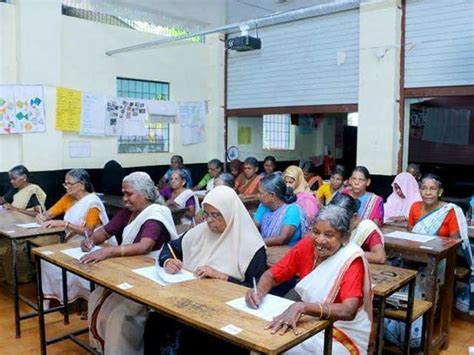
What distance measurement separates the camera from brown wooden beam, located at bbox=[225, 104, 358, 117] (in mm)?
→ 5527

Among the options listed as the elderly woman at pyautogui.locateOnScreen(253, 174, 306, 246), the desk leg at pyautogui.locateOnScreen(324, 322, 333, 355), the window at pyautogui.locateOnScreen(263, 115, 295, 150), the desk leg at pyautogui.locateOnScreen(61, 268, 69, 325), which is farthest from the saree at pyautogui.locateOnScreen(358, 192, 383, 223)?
the window at pyautogui.locateOnScreen(263, 115, 295, 150)

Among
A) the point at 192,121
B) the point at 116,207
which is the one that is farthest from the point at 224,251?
the point at 192,121

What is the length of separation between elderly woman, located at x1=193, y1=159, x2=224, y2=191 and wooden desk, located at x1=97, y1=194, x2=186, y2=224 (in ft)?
4.24

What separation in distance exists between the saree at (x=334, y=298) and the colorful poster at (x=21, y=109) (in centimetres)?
427

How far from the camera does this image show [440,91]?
4703 mm

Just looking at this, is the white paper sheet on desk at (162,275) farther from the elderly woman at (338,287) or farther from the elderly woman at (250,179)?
the elderly woman at (250,179)

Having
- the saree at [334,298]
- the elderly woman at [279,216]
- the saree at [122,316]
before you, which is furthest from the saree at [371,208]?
the saree at [334,298]

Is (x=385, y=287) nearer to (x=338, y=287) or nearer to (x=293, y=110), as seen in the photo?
(x=338, y=287)

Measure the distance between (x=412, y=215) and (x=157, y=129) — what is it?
4062mm

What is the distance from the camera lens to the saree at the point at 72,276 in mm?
3428

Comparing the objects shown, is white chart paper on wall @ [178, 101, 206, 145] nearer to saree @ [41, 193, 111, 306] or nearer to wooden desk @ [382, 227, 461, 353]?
saree @ [41, 193, 111, 306]

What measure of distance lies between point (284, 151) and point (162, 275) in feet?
19.5

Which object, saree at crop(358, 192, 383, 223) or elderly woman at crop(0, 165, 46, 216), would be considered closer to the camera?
saree at crop(358, 192, 383, 223)

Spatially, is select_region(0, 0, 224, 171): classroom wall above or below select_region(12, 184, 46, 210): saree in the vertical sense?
above
